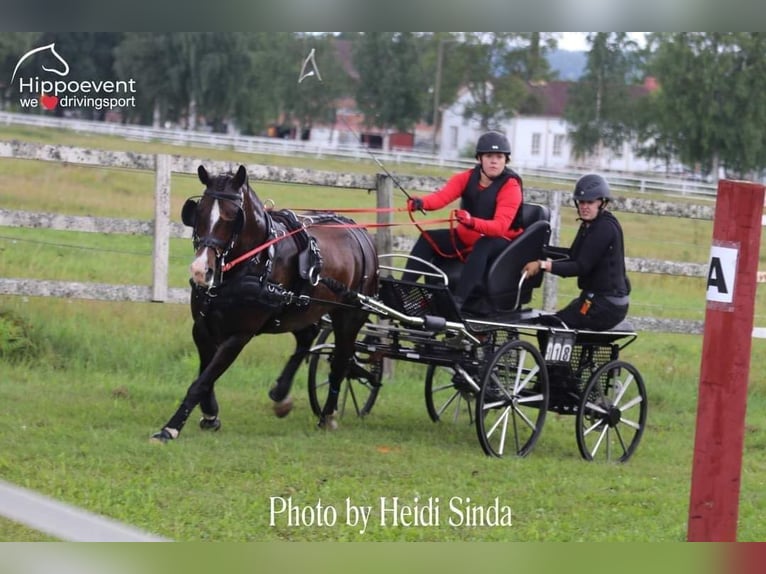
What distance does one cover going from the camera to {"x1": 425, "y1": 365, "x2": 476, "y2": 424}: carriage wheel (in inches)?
341

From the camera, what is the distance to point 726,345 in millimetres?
4266

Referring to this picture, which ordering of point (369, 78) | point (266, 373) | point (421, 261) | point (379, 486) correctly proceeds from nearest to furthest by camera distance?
point (379, 486)
point (421, 261)
point (266, 373)
point (369, 78)

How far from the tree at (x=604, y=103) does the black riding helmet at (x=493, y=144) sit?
121 feet

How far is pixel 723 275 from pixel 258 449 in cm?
400

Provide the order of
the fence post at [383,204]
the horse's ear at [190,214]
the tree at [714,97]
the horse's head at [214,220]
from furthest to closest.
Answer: the tree at [714,97]
the fence post at [383,204]
the horse's ear at [190,214]
the horse's head at [214,220]

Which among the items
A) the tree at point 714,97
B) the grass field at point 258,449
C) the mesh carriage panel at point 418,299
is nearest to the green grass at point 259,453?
the grass field at point 258,449

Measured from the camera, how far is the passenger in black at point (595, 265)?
8.04 metres

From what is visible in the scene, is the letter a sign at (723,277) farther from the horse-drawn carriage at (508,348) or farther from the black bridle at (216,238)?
the horse-drawn carriage at (508,348)

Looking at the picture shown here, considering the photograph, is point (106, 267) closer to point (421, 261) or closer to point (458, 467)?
point (421, 261)

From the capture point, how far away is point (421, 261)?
8.29m

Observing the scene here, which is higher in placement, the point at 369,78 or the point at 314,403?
the point at 369,78

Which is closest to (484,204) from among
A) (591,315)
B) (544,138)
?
(591,315)

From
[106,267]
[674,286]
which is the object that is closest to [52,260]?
[106,267]

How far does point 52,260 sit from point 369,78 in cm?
962
